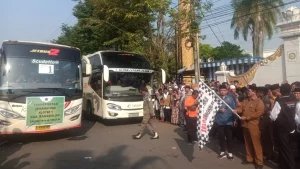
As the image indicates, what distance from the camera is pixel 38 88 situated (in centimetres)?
898

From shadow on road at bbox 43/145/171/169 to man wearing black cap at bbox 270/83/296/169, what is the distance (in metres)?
2.35

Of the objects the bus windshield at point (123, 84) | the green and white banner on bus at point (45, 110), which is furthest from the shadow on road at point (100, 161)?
the bus windshield at point (123, 84)

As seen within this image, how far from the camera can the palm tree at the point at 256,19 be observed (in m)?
24.1

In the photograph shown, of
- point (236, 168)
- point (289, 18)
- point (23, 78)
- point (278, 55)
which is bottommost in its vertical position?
point (236, 168)

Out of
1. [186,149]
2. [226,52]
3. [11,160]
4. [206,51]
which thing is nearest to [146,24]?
[186,149]

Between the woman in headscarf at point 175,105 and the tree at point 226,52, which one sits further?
the tree at point 226,52

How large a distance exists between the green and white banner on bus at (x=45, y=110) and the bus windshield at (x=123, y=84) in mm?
3172

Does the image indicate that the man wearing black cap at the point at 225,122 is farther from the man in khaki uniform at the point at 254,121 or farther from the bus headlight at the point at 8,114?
the bus headlight at the point at 8,114

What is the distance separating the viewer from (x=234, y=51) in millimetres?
42188

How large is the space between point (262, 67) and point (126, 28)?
8.74m

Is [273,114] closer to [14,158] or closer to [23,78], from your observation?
[14,158]

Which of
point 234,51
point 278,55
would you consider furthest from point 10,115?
point 234,51

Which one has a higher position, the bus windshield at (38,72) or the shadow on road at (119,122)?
the bus windshield at (38,72)

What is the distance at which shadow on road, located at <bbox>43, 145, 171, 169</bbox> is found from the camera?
6.88 m
